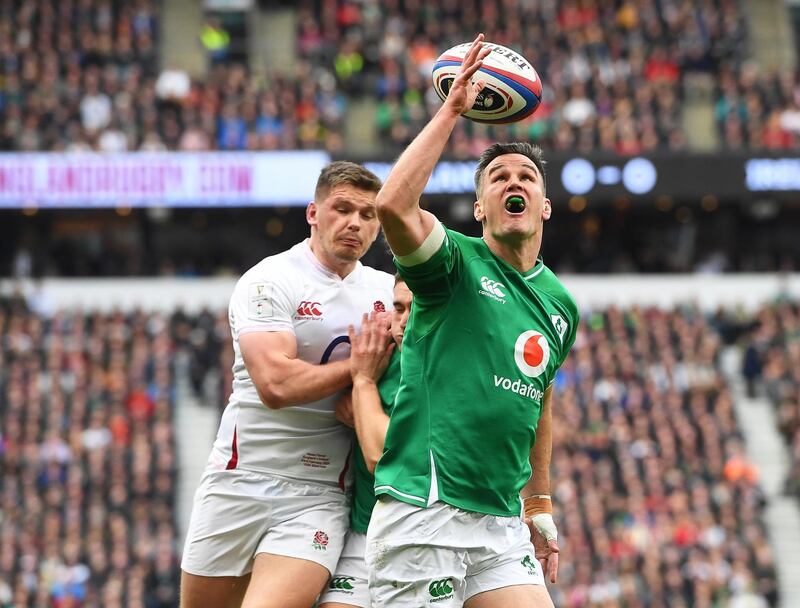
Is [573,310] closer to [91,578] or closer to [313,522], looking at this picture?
[313,522]

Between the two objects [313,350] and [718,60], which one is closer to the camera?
[313,350]

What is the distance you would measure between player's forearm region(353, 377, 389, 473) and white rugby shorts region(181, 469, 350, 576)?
1.65 feet

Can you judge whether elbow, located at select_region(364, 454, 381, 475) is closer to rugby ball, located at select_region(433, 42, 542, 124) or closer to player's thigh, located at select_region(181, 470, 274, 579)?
player's thigh, located at select_region(181, 470, 274, 579)

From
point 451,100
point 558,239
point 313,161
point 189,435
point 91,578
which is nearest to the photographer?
point 451,100

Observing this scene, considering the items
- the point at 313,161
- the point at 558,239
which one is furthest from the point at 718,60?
the point at 313,161

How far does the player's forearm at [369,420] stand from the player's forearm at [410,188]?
0.89 metres

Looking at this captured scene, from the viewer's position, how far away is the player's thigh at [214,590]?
257 inches

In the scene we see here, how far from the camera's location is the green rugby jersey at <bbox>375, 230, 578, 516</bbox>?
550cm

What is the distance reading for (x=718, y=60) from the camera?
101 feet

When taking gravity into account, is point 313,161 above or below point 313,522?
above

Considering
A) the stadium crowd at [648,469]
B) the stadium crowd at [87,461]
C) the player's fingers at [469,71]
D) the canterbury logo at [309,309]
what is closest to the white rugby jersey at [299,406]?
the canterbury logo at [309,309]

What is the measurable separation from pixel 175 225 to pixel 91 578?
1308 centimetres

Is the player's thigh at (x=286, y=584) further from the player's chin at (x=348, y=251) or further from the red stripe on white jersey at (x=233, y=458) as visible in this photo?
the player's chin at (x=348, y=251)

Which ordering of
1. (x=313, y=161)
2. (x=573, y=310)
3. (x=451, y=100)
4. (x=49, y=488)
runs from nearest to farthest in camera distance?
(x=451, y=100), (x=573, y=310), (x=49, y=488), (x=313, y=161)
